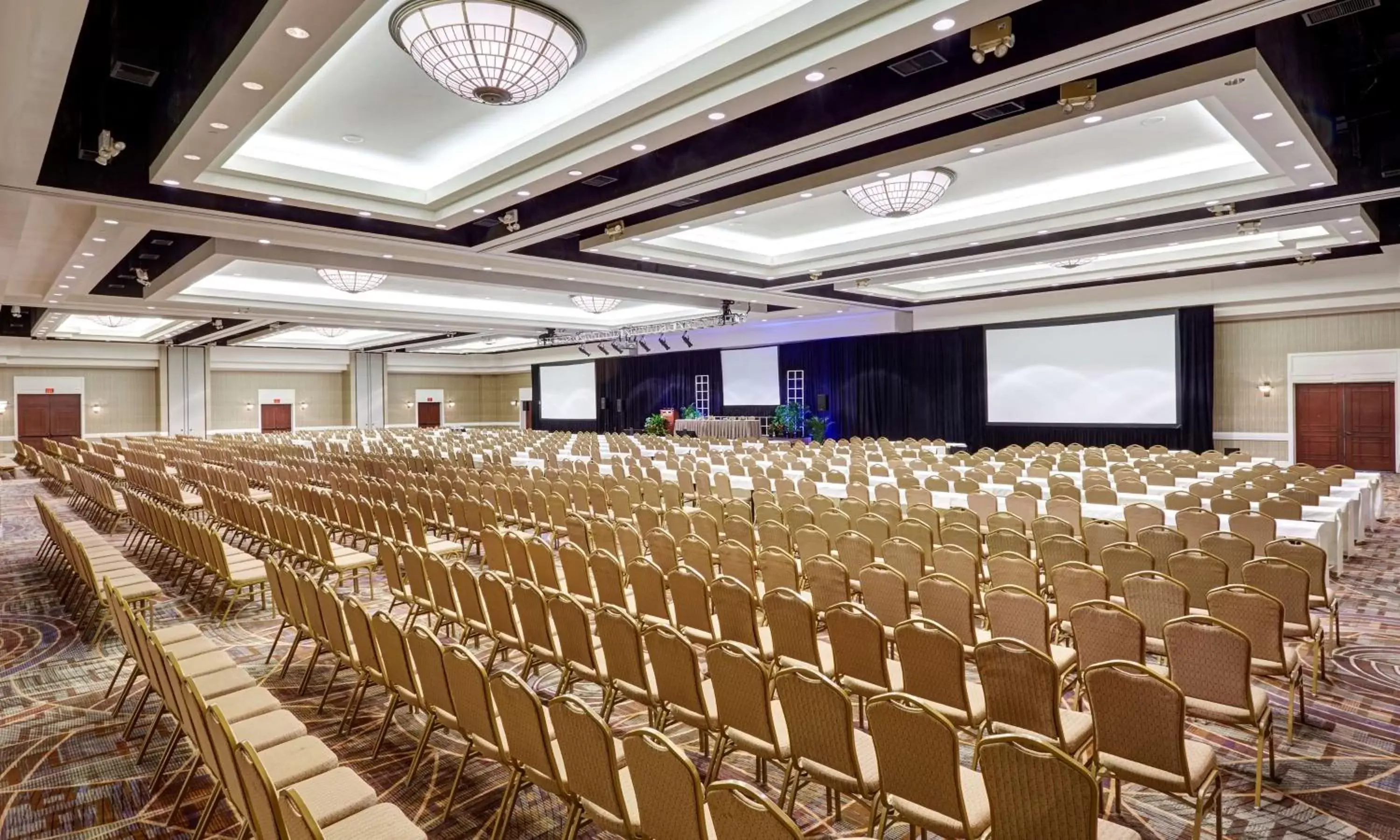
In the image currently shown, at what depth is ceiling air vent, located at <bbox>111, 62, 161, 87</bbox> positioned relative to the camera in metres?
5.82

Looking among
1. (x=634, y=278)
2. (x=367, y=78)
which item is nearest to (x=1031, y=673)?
(x=367, y=78)

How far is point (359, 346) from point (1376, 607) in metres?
34.1

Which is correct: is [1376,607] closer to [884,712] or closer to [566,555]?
[884,712]

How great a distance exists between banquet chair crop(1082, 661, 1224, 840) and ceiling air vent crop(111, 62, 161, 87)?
784cm

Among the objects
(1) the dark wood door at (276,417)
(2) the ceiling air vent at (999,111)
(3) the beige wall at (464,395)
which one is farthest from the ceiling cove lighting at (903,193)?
(3) the beige wall at (464,395)

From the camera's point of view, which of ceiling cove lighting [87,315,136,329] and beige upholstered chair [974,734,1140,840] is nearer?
beige upholstered chair [974,734,1140,840]

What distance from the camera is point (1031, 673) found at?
3.35m

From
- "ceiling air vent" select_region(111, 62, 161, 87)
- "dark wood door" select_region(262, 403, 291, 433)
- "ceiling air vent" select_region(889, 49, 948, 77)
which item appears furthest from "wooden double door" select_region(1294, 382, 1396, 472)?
"dark wood door" select_region(262, 403, 291, 433)

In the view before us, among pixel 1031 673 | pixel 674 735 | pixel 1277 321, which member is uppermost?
pixel 1277 321

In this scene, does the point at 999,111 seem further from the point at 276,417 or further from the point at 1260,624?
the point at 276,417

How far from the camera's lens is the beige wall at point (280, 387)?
32.2 m

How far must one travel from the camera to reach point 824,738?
3.14 m

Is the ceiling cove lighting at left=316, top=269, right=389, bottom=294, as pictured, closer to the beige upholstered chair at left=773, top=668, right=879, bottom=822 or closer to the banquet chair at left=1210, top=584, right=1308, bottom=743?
the beige upholstered chair at left=773, top=668, right=879, bottom=822

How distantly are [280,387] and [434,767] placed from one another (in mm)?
34676
